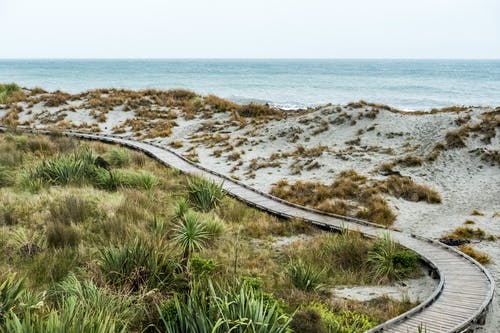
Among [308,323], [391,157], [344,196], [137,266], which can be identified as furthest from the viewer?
[391,157]

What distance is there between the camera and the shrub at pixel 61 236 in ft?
37.1

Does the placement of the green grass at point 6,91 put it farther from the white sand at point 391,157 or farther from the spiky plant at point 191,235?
the spiky plant at point 191,235

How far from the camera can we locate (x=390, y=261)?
35.9ft

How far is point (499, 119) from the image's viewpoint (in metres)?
22.7

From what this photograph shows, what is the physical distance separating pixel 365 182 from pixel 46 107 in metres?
29.0

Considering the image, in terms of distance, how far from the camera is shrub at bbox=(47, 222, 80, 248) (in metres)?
11.3

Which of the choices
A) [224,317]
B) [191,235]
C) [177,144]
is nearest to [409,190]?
[191,235]

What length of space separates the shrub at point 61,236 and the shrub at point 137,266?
8.14 feet

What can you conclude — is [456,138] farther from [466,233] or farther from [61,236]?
[61,236]

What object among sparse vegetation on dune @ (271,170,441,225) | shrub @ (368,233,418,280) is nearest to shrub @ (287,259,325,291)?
shrub @ (368,233,418,280)

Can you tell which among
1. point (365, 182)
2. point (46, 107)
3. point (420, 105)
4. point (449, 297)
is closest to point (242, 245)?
point (449, 297)

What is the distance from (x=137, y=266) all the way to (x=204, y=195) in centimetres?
691

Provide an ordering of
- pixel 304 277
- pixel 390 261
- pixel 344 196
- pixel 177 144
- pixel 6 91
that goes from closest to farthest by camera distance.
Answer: pixel 304 277
pixel 390 261
pixel 344 196
pixel 177 144
pixel 6 91

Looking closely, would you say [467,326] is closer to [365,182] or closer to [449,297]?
[449,297]
